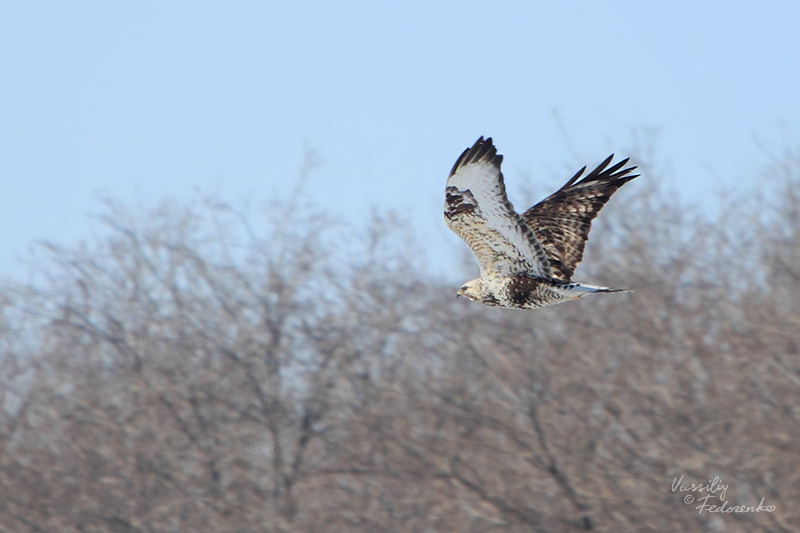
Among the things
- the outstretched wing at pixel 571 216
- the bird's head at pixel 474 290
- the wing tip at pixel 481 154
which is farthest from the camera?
the outstretched wing at pixel 571 216

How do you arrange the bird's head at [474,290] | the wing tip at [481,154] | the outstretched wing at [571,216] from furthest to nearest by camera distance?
1. the outstretched wing at [571,216]
2. the bird's head at [474,290]
3. the wing tip at [481,154]

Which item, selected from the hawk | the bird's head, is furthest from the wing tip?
the bird's head

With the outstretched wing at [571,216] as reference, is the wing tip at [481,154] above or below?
below

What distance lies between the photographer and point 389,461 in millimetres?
11719

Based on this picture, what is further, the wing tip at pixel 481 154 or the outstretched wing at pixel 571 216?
the outstretched wing at pixel 571 216

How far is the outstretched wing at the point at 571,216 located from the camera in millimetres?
6707

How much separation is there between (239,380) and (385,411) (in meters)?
2.11

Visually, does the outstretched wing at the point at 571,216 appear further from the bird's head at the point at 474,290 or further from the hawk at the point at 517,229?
the bird's head at the point at 474,290

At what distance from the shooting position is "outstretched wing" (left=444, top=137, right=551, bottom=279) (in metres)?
5.66

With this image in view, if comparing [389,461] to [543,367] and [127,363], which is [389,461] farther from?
[127,363]

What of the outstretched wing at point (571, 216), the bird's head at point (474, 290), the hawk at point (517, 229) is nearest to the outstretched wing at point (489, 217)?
the hawk at point (517, 229)

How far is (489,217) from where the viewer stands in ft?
19.0

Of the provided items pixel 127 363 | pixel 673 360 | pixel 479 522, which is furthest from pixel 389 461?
pixel 127 363

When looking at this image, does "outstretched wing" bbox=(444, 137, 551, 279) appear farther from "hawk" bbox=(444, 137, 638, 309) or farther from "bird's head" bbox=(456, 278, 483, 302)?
"bird's head" bbox=(456, 278, 483, 302)
